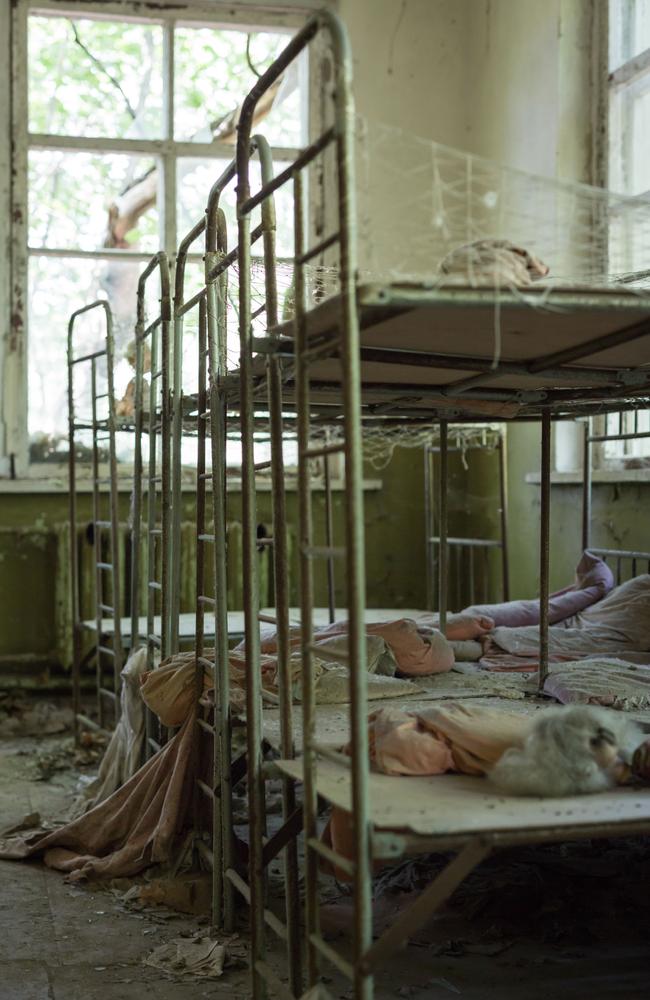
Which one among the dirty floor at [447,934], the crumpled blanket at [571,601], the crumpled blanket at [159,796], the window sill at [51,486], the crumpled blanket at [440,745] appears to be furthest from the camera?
the window sill at [51,486]

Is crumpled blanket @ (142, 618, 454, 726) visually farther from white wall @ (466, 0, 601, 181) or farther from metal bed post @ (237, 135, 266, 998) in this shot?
white wall @ (466, 0, 601, 181)

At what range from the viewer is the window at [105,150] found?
22.2 ft

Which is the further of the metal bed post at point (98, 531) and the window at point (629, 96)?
the window at point (629, 96)

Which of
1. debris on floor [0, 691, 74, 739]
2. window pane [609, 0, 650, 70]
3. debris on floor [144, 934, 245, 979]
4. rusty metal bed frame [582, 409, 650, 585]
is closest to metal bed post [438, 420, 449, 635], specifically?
rusty metal bed frame [582, 409, 650, 585]

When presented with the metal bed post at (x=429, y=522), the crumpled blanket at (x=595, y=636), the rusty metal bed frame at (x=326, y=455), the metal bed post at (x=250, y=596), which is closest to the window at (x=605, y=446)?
the crumpled blanket at (x=595, y=636)

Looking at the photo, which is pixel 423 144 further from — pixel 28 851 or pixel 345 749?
pixel 28 851

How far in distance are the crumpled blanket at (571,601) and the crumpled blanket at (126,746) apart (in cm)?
156

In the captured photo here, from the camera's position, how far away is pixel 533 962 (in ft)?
10.4

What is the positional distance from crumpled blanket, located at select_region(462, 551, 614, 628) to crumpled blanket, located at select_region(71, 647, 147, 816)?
1.56 meters

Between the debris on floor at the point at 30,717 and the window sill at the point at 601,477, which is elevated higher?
the window sill at the point at 601,477

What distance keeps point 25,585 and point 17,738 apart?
0.95m

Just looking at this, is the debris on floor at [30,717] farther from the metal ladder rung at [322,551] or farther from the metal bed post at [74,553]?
the metal ladder rung at [322,551]

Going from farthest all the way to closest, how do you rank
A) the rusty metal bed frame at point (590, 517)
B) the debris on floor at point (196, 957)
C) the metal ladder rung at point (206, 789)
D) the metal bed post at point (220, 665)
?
the rusty metal bed frame at point (590, 517), the metal ladder rung at point (206, 789), the metal bed post at point (220, 665), the debris on floor at point (196, 957)

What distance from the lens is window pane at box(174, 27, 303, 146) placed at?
695 cm
